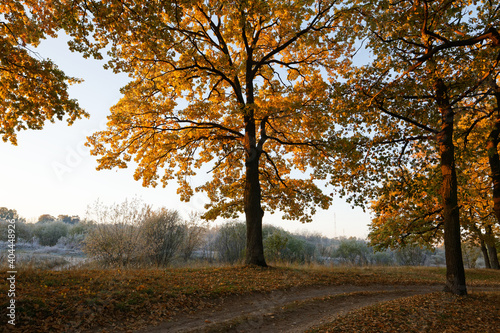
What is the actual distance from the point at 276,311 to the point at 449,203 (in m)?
6.64

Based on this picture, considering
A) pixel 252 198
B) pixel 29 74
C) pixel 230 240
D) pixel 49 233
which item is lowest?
pixel 230 240

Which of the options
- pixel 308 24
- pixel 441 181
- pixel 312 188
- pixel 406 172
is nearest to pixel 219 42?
pixel 308 24

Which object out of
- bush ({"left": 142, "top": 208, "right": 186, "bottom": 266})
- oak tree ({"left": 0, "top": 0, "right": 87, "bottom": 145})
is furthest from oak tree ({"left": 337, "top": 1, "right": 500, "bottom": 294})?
bush ({"left": 142, "top": 208, "right": 186, "bottom": 266})

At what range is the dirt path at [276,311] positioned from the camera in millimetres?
6016

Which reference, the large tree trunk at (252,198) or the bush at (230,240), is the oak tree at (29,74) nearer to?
the large tree trunk at (252,198)

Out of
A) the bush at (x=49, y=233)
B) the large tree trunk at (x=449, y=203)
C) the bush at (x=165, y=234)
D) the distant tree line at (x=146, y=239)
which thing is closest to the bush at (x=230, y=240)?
the distant tree line at (x=146, y=239)

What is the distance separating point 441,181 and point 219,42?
11.4 meters

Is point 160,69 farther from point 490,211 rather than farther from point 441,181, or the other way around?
point 490,211

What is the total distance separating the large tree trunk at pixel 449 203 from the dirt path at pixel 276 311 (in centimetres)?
232

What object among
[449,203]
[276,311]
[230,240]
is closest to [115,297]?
[276,311]

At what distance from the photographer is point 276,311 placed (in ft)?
23.6

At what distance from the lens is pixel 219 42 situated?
13.9 metres

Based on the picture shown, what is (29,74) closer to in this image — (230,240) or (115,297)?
(115,297)

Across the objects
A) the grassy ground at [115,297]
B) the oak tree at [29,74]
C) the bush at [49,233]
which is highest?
the oak tree at [29,74]
